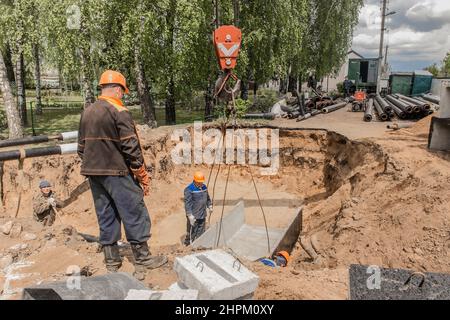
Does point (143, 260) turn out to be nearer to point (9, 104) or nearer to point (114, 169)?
point (114, 169)

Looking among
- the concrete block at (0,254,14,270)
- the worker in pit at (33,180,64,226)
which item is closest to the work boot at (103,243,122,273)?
the concrete block at (0,254,14,270)

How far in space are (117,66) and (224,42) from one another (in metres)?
9.67

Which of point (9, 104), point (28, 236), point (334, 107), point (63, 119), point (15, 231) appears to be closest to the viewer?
point (28, 236)

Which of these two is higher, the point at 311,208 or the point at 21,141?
the point at 21,141

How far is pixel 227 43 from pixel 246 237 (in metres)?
5.33

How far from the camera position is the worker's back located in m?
3.79

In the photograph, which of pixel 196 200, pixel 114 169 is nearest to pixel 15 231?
pixel 114 169

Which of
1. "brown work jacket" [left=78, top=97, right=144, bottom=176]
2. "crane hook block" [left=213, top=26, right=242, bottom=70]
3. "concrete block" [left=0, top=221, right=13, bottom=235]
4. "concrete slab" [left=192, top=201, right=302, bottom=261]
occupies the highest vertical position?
"crane hook block" [left=213, top=26, right=242, bottom=70]

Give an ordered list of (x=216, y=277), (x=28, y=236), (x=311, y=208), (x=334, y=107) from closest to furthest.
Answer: (x=216, y=277)
(x=28, y=236)
(x=311, y=208)
(x=334, y=107)

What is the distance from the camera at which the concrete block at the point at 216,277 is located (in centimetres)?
275

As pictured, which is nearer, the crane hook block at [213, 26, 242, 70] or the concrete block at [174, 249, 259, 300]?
the concrete block at [174, 249, 259, 300]

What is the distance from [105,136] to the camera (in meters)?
3.82

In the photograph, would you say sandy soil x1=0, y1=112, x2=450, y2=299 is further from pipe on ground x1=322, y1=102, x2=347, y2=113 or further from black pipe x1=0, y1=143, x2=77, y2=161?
pipe on ground x1=322, y1=102, x2=347, y2=113

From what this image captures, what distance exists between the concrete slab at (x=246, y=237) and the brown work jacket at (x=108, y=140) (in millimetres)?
3515
